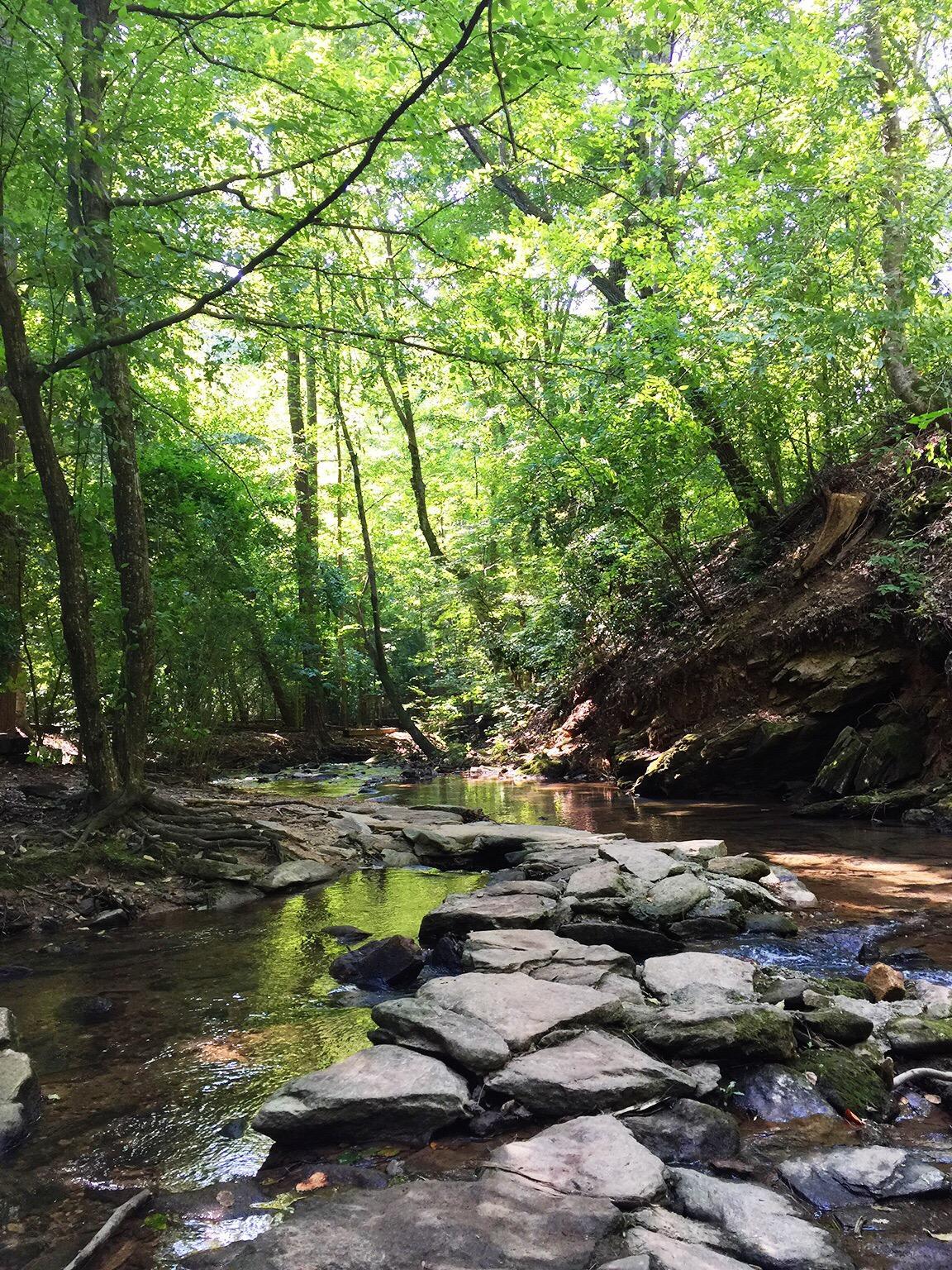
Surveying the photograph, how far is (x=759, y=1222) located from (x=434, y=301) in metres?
6.95

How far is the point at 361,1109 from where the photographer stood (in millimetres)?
2510

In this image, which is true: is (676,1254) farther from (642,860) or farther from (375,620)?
(375,620)

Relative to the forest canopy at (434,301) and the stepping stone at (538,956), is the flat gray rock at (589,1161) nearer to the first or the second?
the stepping stone at (538,956)

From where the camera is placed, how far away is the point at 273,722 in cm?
1880

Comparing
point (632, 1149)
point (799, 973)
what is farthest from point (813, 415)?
point (632, 1149)

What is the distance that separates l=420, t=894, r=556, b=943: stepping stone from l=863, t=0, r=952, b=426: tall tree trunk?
26.3 feet

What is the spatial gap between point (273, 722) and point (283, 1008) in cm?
1557

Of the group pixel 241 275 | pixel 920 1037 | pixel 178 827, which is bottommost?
pixel 920 1037

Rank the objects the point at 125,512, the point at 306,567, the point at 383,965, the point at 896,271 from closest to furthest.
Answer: the point at 383,965, the point at 125,512, the point at 896,271, the point at 306,567

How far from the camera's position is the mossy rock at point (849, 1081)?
2662 mm

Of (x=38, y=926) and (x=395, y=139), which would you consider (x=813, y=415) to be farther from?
(x=38, y=926)

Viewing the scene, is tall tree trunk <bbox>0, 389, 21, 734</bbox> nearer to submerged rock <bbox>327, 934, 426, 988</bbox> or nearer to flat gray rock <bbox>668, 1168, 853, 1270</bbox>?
submerged rock <bbox>327, 934, 426, 988</bbox>

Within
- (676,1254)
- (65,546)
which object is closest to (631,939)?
(676,1254)

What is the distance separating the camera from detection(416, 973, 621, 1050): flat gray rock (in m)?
3.00
